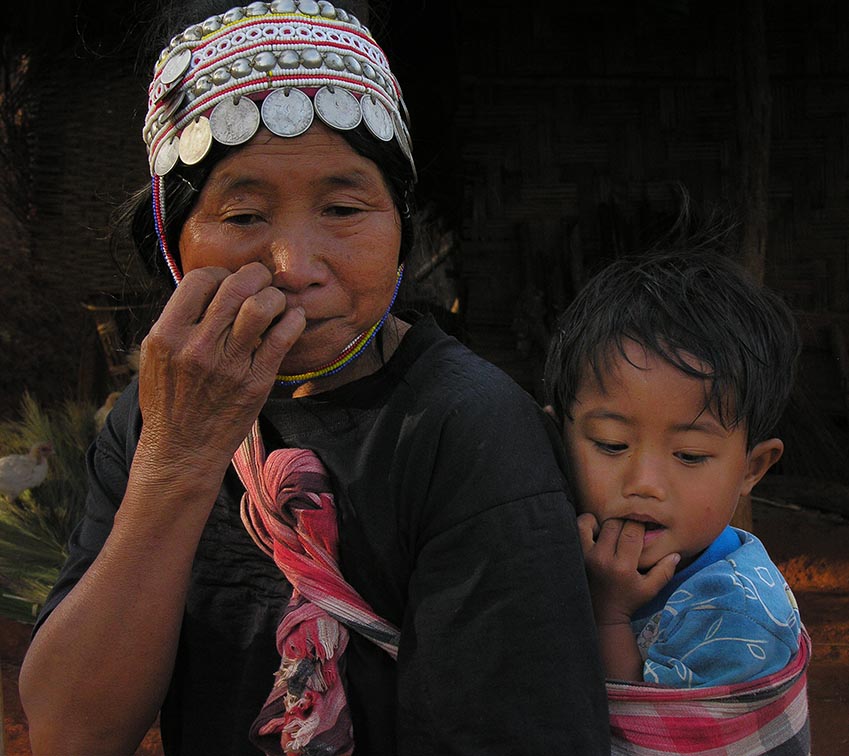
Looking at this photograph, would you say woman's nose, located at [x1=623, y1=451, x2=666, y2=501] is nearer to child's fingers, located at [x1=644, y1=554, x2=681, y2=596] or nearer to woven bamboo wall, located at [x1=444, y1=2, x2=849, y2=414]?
child's fingers, located at [x1=644, y1=554, x2=681, y2=596]

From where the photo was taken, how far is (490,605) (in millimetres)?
1310

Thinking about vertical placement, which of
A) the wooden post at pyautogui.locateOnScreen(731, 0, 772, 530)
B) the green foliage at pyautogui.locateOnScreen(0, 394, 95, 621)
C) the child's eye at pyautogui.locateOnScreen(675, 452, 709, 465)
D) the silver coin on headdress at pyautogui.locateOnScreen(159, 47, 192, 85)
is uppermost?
the wooden post at pyautogui.locateOnScreen(731, 0, 772, 530)

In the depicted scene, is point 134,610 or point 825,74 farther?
point 825,74

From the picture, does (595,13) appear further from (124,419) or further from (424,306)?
(124,419)

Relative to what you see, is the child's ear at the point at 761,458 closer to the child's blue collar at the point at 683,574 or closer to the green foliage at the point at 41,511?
the child's blue collar at the point at 683,574

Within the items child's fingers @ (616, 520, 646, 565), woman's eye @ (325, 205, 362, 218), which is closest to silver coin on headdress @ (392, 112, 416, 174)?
woman's eye @ (325, 205, 362, 218)

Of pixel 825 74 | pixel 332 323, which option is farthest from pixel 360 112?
pixel 825 74

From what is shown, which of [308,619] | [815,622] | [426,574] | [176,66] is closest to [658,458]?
[426,574]

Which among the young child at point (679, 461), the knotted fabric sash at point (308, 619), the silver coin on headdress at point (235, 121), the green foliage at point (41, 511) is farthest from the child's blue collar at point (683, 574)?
the green foliage at point (41, 511)

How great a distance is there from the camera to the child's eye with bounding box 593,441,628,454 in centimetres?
171

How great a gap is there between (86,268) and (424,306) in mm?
3174

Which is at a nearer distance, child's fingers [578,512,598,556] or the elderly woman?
the elderly woman

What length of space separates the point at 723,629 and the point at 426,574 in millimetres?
527

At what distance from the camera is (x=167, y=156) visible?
59.9 inches
